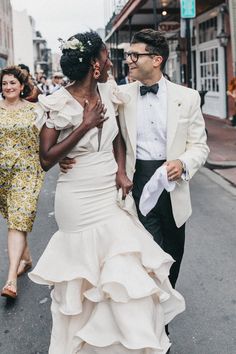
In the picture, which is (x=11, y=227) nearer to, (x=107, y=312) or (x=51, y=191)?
(x=107, y=312)

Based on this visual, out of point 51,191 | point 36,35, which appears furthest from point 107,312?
point 36,35

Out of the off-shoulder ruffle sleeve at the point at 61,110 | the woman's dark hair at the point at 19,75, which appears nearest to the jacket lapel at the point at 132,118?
the off-shoulder ruffle sleeve at the point at 61,110

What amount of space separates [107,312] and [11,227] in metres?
1.93

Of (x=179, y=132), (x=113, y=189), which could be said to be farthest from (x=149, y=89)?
(x=113, y=189)

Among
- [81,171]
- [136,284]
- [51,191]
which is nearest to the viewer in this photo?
[136,284]

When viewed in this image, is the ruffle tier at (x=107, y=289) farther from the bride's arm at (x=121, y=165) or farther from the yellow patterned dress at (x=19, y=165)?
the yellow patterned dress at (x=19, y=165)

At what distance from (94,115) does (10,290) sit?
1.98 metres

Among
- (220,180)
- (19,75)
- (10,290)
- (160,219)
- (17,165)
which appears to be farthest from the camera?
(220,180)

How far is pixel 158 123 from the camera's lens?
10.3 feet

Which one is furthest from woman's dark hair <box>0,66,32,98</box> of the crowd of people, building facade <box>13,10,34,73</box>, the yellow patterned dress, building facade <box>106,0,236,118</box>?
building facade <box>13,10,34,73</box>

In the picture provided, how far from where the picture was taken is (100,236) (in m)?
2.69

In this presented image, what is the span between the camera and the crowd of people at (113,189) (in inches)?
102

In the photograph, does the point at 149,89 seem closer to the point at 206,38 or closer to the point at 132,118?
the point at 132,118

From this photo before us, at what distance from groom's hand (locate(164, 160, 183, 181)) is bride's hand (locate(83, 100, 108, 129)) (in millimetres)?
460
